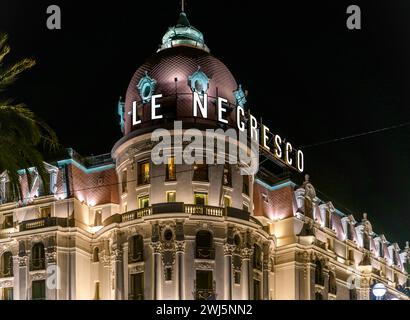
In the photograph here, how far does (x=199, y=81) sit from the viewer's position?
68.8 metres

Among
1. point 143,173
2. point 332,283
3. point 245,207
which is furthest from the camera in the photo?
point 332,283

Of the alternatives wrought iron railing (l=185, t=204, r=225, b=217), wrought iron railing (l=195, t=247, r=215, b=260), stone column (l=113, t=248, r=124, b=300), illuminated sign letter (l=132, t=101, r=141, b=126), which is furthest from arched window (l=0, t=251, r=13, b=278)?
wrought iron railing (l=185, t=204, r=225, b=217)

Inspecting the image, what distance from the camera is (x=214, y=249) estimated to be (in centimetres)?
6488

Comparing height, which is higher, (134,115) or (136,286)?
(134,115)

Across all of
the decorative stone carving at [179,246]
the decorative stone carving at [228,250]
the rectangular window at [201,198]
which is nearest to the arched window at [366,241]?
the decorative stone carving at [228,250]

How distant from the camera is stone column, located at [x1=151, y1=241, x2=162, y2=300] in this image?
6312 cm

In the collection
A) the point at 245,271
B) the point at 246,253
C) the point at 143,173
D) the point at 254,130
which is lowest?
the point at 245,271

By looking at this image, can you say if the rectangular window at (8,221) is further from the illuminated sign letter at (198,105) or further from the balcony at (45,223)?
the illuminated sign letter at (198,105)

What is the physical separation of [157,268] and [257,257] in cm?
1042

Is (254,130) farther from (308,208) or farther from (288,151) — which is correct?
(308,208)

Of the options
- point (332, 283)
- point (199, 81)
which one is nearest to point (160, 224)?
point (199, 81)

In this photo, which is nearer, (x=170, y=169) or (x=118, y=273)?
(x=118, y=273)
